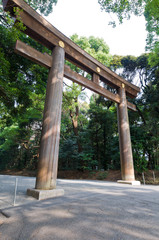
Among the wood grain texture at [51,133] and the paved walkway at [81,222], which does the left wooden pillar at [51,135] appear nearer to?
the wood grain texture at [51,133]

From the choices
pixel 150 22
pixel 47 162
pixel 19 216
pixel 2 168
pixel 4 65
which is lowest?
pixel 2 168

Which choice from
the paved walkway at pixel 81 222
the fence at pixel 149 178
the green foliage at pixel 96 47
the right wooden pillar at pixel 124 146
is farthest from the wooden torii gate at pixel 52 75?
the green foliage at pixel 96 47

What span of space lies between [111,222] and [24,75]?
18.6 ft

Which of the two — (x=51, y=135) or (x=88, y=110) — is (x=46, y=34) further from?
(x=88, y=110)

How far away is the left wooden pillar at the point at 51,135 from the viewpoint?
2793 mm

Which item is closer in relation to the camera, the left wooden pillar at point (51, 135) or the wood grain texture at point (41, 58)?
the left wooden pillar at point (51, 135)

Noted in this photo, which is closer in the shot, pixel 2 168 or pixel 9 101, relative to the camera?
pixel 9 101

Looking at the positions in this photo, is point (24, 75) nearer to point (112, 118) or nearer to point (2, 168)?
point (112, 118)

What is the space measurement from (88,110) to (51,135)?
368 inches

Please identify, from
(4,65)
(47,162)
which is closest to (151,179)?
(47,162)

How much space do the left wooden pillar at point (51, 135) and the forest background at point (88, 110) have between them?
1.37 meters

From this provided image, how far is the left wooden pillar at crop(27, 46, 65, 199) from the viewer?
2793 millimetres

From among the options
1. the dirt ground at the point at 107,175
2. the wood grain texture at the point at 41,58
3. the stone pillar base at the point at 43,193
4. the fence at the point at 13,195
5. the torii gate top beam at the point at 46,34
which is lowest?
the dirt ground at the point at 107,175

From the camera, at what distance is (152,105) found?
912 centimetres
